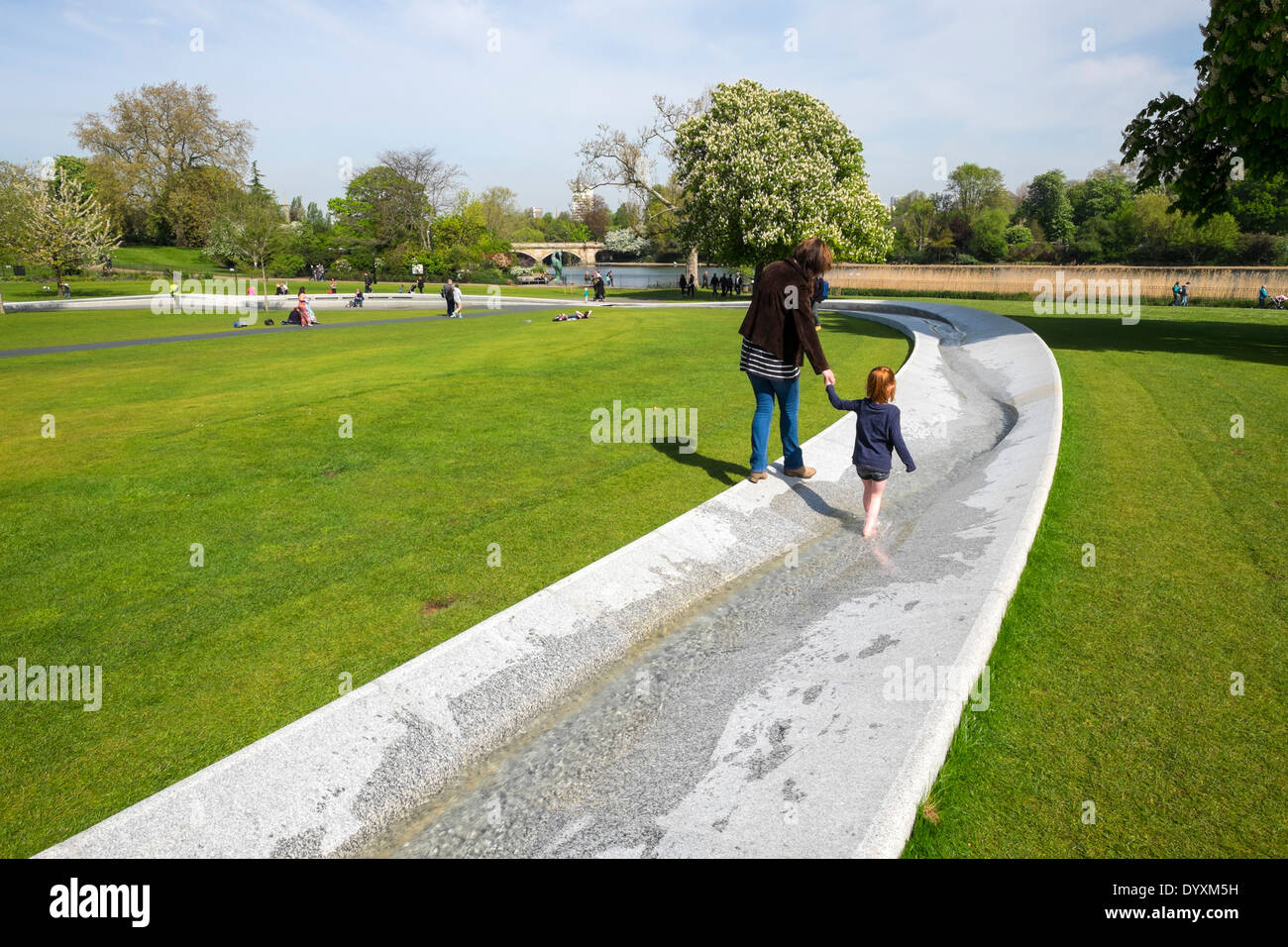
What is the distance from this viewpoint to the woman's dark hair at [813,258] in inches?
308

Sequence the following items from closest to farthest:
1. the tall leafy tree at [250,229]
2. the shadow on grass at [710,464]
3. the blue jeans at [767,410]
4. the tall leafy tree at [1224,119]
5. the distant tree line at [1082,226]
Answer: the blue jeans at [767,410]
the shadow on grass at [710,464]
the tall leafy tree at [1224,119]
the tall leafy tree at [250,229]
the distant tree line at [1082,226]

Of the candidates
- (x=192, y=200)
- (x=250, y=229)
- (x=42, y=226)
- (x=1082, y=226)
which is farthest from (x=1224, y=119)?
(x=192, y=200)

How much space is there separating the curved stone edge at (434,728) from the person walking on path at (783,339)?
1997 millimetres

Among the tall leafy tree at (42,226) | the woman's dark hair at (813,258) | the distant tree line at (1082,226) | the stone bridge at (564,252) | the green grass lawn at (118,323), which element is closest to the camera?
the woman's dark hair at (813,258)

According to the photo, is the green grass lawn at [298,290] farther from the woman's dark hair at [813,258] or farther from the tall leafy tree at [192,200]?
the woman's dark hair at [813,258]

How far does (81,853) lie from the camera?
3314 millimetres

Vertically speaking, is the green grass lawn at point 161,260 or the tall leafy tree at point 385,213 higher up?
the tall leafy tree at point 385,213

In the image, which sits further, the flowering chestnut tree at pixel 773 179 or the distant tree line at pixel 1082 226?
the distant tree line at pixel 1082 226

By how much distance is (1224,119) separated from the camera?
19000 mm

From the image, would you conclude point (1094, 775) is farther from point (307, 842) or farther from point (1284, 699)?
point (307, 842)

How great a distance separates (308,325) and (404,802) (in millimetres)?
30303

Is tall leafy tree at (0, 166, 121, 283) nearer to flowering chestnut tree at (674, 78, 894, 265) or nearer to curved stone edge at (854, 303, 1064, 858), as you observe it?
flowering chestnut tree at (674, 78, 894, 265)

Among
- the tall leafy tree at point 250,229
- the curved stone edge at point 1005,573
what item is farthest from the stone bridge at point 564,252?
the curved stone edge at point 1005,573
